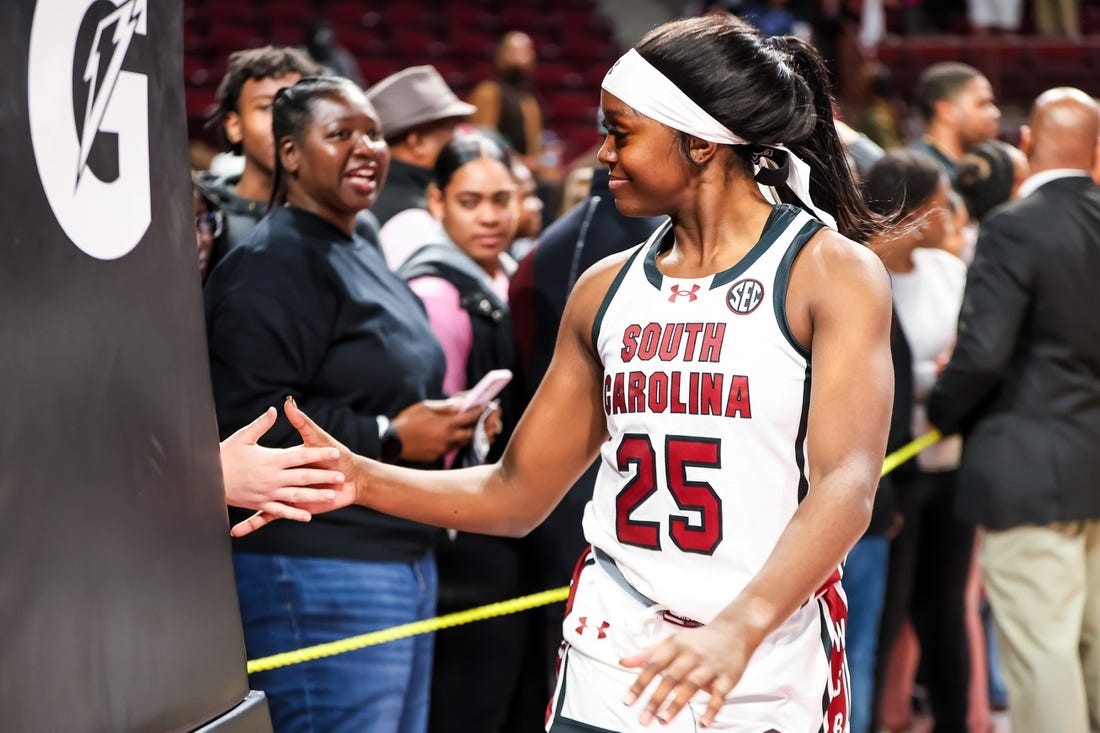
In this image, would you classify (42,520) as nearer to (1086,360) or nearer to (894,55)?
(1086,360)

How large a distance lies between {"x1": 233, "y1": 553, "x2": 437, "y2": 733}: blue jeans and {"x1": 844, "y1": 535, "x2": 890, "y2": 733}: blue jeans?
64.6 inches

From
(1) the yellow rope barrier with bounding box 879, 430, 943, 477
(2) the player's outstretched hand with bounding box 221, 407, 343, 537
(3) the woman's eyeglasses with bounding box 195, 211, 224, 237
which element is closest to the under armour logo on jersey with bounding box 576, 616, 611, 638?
(2) the player's outstretched hand with bounding box 221, 407, 343, 537

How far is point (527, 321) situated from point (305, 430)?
1.57 meters

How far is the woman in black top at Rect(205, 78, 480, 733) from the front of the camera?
3.08 m

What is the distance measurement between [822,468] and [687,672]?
1.39 feet

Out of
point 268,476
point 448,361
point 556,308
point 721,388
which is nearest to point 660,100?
point 721,388

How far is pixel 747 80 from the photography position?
7.13ft

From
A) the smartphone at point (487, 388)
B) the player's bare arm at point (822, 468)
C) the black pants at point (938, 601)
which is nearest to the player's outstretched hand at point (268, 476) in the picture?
the player's bare arm at point (822, 468)

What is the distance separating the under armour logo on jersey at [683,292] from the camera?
217cm

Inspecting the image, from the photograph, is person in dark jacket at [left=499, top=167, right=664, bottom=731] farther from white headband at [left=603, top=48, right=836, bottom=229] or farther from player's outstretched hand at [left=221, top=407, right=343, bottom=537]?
player's outstretched hand at [left=221, top=407, right=343, bottom=537]

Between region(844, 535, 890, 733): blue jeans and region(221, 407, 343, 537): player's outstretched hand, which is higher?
region(221, 407, 343, 537): player's outstretched hand

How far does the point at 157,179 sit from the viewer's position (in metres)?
1.30

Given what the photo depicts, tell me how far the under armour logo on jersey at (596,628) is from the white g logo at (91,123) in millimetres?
1173

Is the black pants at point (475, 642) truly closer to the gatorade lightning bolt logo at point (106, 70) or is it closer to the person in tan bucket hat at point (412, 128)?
the person in tan bucket hat at point (412, 128)
